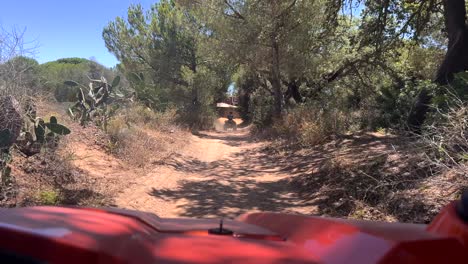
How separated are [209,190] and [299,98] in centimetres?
1744

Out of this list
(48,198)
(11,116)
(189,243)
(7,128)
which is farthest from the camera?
(11,116)

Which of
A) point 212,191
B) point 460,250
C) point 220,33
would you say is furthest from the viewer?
point 220,33

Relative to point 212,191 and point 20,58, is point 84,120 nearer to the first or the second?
point 20,58

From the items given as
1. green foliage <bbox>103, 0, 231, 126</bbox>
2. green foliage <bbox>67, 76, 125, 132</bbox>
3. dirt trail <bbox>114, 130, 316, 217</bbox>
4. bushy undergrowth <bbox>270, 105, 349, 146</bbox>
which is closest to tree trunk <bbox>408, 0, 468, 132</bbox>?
bushy undergrowth <bbox>270, 105, 349, 146</bbox>

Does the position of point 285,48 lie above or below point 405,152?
A: above

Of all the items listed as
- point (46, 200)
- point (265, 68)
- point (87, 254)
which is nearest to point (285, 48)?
point (265, 68)

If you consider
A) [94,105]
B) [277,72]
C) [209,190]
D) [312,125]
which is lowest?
[209,190]

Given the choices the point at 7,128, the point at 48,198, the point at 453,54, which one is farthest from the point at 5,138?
the point at 453,54

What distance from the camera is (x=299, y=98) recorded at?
26.3m

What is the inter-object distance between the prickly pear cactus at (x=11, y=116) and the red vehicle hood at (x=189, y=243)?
20.4ft

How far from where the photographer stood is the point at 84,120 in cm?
1329

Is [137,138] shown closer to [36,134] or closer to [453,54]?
[36,134]

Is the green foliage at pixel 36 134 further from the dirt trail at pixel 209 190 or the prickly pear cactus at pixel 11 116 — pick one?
the dirt trail at pixel 209 190

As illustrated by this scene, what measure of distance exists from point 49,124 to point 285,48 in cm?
1208
